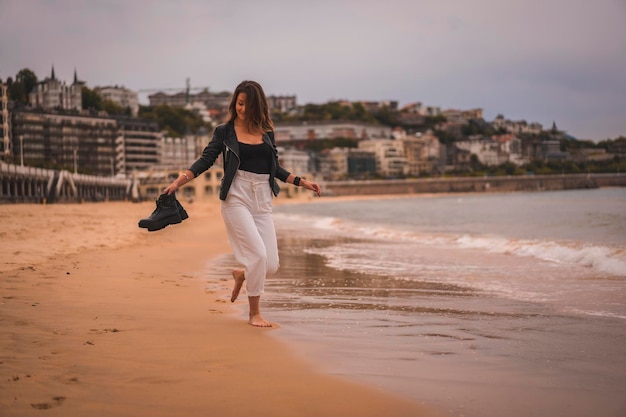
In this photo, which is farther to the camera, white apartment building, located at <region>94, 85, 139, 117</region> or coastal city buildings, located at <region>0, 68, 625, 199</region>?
white apartment building, located at <region>94, 85, 139, 117</region>

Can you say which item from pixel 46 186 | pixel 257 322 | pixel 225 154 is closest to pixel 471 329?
pixel 257 322

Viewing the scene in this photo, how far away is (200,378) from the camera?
3496mm

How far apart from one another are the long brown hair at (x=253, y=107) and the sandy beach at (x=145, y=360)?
Result: 4.74 ft

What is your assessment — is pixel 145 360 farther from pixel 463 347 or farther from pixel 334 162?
pixel 334 162

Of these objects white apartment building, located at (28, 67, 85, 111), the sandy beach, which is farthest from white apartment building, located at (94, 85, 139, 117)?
the sandy beach

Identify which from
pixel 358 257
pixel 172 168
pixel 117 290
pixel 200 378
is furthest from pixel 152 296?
pixel 172 168

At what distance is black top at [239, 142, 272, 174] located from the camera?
16.8 ft

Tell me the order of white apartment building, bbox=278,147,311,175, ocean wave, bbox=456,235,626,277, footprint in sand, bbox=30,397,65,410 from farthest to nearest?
white apartment building, bbox=278,147,311,175 → ocean wave, bbox=456,235,626,277 → footprint in sand, bbox=30,397,65,410

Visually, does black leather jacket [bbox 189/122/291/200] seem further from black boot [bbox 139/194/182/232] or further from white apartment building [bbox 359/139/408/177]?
white apartment building [bbox 359/139/408/177]

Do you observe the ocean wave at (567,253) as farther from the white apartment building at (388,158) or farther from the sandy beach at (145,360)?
the white apartment building at (388,158)

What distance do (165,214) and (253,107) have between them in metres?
1.00

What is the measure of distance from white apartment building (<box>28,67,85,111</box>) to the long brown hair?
284ft

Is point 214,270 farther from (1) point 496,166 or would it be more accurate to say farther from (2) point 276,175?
(1) point 496,166

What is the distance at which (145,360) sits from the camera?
379 cm
